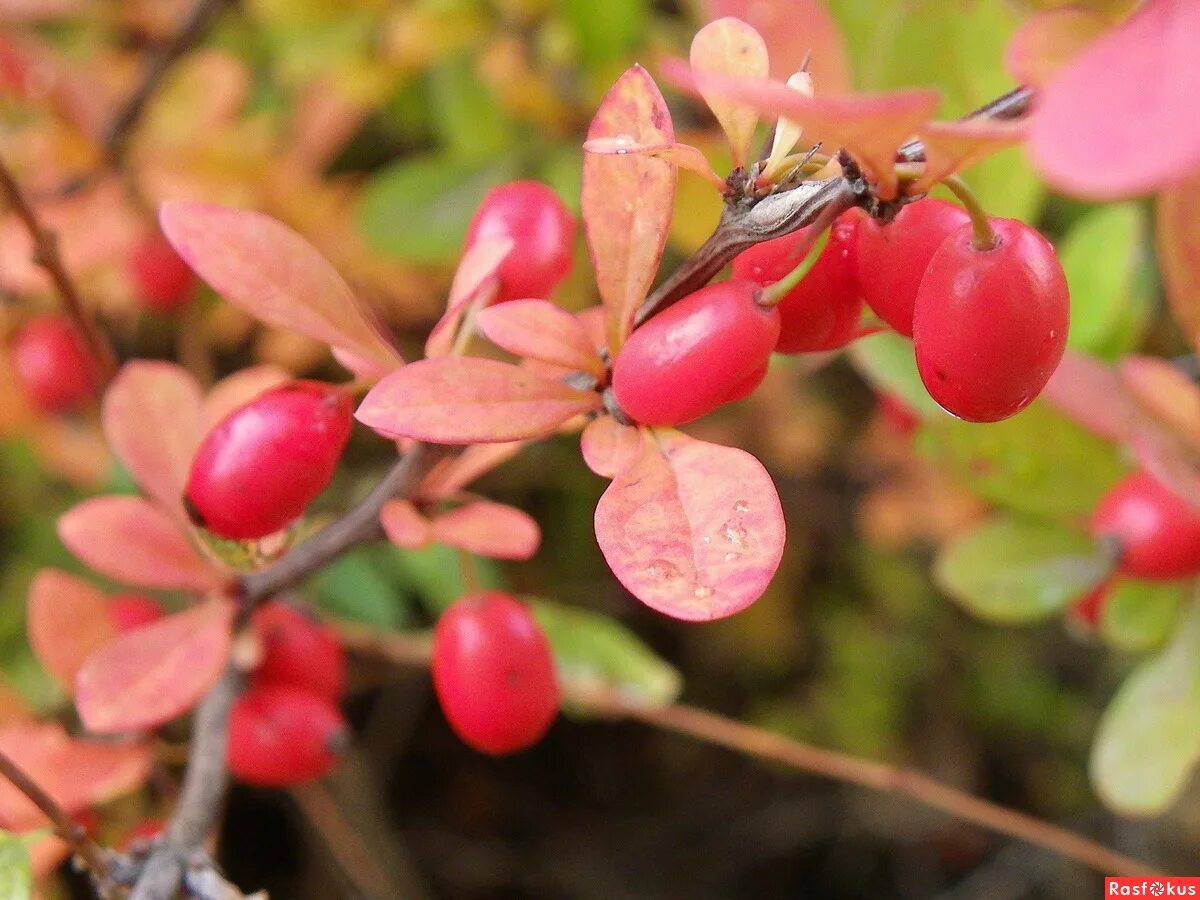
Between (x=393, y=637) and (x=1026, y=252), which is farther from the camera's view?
(x=393, y=637)

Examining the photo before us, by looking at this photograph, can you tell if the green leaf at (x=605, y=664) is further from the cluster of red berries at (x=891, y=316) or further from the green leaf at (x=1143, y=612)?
the cluster of red berries at (x=891, y=316)

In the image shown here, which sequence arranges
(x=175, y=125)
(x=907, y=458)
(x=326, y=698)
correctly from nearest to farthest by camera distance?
(x=326, y=698) < (x=175, y=125) < (x=907, y=458)

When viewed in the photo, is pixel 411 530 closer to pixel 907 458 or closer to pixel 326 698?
pixel 326 698

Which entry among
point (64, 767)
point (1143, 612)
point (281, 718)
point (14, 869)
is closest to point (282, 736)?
point (281, 718)

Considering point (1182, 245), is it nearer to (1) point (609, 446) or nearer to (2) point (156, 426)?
(1) point (609, 446)

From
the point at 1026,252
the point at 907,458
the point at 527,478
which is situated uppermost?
the point at 1026,252

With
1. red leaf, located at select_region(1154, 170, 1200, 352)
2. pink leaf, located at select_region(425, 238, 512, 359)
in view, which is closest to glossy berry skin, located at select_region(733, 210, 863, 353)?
pink leaf, located at select_region(425, 238, 512, 359)

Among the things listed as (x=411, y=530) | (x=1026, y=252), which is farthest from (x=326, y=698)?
(x=1026, y=252)
